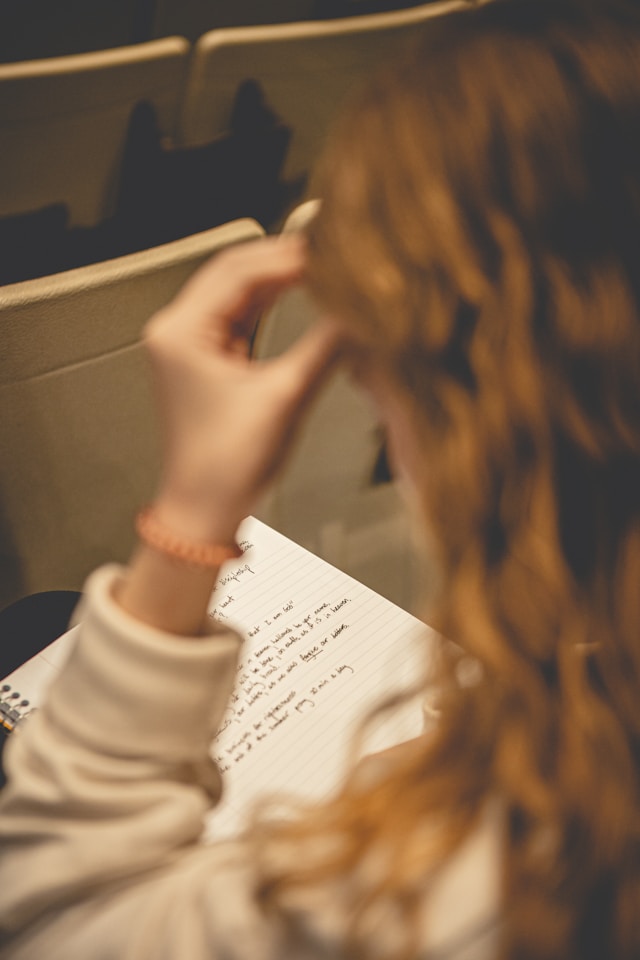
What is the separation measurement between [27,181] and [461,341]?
158 cm

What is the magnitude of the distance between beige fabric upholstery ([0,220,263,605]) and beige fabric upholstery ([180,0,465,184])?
87 cm

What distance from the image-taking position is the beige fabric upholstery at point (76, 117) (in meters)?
1.53

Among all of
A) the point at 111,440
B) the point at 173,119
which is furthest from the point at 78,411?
the point at 173,119

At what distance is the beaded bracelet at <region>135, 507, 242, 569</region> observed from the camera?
51 centimetres

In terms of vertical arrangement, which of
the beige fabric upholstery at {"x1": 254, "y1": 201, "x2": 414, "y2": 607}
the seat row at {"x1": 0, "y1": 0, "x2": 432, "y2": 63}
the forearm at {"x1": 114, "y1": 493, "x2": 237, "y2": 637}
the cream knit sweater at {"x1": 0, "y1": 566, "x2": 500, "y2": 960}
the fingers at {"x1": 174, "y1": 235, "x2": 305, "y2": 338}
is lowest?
the beige fabric upholstery at {"x1": 254, "y1": 201, "x2": 414, "y2": 607}

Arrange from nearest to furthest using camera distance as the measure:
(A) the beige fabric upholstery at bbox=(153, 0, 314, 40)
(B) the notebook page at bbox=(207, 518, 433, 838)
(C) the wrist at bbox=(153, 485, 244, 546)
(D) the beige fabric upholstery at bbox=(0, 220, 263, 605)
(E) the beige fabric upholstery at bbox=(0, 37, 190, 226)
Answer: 1. (C) the wrist at bbox=(153, 485, 244, 546)
2. (B) the notebook page at bbox=(207, 518, 433, 838)
3. (D) the beige fabric upholstery at bbox=(0, 220, 263, 605)
4. (E) the beige fabric upholstery at bbox=(0, 37, 190, 226)
5. (A) the beige fabric upholstery at bbox=(153, 0, 314, 40)

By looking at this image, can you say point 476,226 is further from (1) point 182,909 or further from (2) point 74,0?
(2) point 74,0

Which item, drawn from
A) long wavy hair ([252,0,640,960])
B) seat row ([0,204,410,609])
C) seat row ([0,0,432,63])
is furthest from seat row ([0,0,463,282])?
long wavy hair ([252,0,640,960])

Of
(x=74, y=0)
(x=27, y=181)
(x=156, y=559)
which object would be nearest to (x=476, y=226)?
(x=156, y=559)

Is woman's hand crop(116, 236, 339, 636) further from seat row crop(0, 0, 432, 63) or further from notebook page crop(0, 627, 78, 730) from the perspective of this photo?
seat row crop(0, 0, 432, 63)

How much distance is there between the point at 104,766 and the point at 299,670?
1.09 ft

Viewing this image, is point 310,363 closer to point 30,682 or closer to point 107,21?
point 30,682

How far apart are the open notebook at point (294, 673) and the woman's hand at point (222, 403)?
28 centimetres

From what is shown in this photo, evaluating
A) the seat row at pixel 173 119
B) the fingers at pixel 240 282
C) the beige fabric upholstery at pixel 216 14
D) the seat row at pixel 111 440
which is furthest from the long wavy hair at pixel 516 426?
the beige fabric upholstery at pixel 216 14
